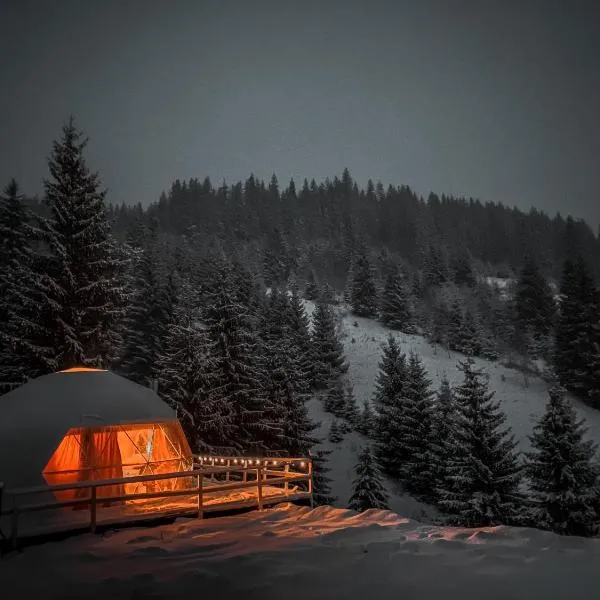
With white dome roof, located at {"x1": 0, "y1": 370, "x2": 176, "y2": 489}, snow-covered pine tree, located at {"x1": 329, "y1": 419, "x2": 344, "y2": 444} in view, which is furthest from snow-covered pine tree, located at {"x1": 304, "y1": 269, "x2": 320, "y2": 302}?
white dome roof, located at {"x1": 0, "y1": 370, "x2": 176, "y2": 489}

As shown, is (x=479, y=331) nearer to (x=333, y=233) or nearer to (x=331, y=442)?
(x=331, y=442)

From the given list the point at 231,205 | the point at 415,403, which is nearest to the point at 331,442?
the point at 415,403

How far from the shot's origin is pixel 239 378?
26672mm

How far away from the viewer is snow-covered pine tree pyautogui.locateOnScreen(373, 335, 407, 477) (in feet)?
97.8

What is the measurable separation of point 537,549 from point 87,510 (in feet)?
33.2

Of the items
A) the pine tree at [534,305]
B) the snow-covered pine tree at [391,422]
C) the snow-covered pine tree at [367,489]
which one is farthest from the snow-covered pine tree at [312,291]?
the snow-covered pine tree at [367,489]

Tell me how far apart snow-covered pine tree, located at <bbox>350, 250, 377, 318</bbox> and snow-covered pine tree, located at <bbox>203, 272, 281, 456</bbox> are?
31.9 meters

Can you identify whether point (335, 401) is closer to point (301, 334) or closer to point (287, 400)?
point (301, 334)

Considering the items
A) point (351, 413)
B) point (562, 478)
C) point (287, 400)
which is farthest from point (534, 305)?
point (562, 478)

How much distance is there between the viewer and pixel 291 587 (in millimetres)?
6812

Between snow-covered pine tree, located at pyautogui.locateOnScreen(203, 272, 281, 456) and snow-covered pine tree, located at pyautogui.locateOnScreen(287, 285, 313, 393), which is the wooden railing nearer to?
snow-covered pine tree, located at pyautogui.locateOnScreen(203, 272, 281, 456)

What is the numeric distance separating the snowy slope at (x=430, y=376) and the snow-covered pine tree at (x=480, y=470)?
14.1 ft

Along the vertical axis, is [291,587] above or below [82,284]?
below

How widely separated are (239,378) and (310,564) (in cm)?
1914
